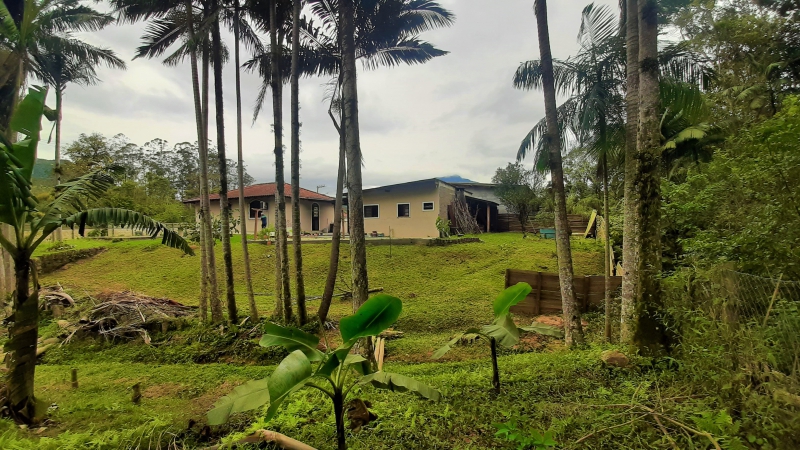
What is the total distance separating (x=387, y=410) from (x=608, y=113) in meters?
8.51

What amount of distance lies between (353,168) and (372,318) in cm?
426

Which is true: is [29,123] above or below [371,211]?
above

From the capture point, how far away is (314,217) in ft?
89.1

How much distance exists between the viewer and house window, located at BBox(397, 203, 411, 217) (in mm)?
21953

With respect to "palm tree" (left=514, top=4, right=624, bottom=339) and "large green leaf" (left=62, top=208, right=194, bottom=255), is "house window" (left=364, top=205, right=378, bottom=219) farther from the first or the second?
"large green leaf" (left=62, top=208, right=194, bottom=255)

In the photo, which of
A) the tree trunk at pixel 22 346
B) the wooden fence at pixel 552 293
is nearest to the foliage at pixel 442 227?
the wooden fence at pixel 552 293

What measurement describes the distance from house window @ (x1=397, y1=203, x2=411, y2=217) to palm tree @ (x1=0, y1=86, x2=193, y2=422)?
709 inches

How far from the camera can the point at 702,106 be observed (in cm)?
614

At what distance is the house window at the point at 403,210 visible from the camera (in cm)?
2195

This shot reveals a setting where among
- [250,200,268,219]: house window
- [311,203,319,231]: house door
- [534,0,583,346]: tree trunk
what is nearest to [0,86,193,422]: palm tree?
[534,0,583,346]: tree trunk

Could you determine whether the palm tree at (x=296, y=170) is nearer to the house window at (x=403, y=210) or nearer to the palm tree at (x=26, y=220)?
the palm tree at (x=26, y=220)

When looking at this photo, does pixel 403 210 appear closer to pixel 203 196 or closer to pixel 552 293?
pixel 552 293

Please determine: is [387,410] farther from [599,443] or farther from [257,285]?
[257,285]

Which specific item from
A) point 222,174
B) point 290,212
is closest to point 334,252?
point 222,174
